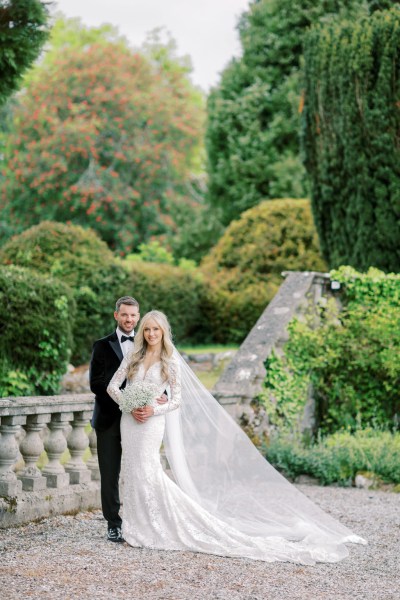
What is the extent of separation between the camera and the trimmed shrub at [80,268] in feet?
42.1

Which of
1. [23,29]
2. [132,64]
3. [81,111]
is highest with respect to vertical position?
[132,64]

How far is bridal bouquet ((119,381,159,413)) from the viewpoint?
17.7 ft

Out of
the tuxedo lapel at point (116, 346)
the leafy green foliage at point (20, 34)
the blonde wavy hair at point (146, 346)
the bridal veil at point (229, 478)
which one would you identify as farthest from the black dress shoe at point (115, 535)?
the leafy green foliage at point (20, 34)

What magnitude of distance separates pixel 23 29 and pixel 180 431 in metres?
4.73

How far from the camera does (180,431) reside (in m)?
5.91

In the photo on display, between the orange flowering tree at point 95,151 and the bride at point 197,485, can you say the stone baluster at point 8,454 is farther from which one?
the orange flowering tree at point 95,151

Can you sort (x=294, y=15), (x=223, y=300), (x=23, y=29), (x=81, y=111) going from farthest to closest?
1. (x=81, y=111)
2. (x=294, y=15)
3. (x=223, y=300)
4. (x=23, y=29)

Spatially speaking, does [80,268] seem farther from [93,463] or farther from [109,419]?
[109,419]

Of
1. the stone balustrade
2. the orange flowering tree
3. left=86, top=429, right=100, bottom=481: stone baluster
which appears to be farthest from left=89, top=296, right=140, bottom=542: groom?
the orange flowering tree

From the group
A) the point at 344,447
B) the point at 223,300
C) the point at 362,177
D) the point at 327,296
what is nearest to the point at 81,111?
the point at 223,300

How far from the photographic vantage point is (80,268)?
12961 millimetres

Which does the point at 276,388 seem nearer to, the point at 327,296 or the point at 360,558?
the point at 327,296

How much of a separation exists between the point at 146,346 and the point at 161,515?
3.52ft

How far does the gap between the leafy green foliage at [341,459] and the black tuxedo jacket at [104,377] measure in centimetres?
357
